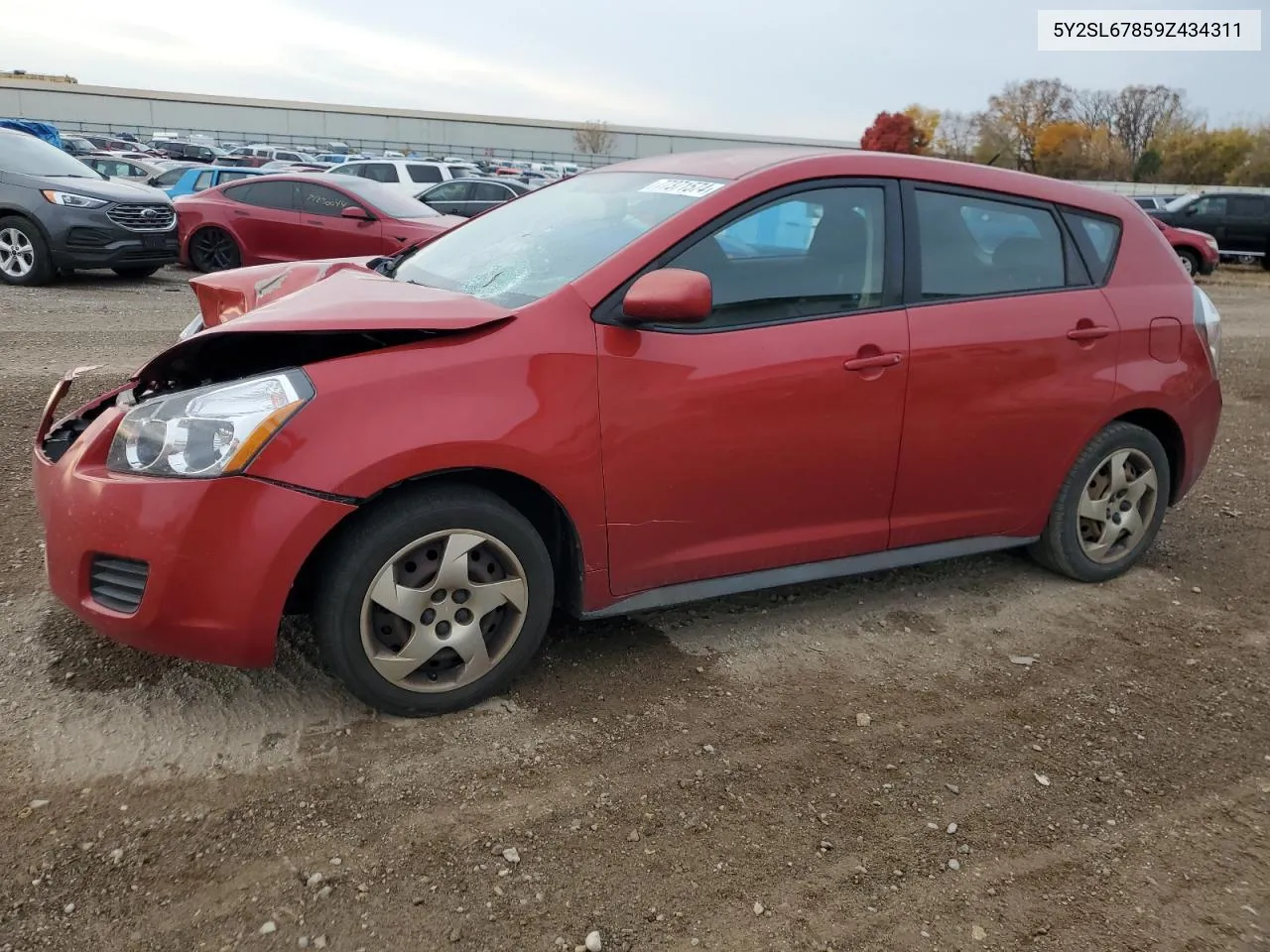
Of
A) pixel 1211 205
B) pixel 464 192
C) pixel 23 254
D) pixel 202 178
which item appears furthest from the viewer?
pixel 1211 205

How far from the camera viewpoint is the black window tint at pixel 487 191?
18016 millimetres

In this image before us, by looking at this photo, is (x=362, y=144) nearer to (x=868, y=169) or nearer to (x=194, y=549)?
(x=868, y=169)

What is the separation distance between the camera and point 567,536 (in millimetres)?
3221

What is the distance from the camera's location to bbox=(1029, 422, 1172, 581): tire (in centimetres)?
420

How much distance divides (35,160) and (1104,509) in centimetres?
1112

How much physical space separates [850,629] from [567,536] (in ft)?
4.21

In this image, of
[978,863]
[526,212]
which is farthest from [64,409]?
[978,863]

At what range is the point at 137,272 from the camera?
460 inches

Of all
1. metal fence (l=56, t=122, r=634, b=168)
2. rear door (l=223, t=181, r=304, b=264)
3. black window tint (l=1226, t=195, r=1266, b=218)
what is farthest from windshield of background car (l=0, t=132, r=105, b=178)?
metal fence (l=56, t=122, r=634, b=168)

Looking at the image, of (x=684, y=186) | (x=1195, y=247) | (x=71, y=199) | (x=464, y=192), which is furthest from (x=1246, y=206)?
(x=684, y=186)

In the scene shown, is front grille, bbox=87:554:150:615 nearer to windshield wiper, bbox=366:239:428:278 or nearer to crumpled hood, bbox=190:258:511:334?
crumpled hood, bbox=190:258:511:334

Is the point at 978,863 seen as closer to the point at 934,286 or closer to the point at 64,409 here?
the point at 934,286

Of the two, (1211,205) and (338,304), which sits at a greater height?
(338,304)

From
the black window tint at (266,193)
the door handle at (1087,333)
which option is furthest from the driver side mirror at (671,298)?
the black window tint at (266,193)
